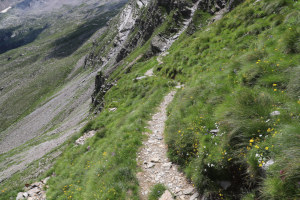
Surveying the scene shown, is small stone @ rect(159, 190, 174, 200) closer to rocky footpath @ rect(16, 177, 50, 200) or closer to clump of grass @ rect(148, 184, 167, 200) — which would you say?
clump of grass @ rect(148, 184, 167, 200)

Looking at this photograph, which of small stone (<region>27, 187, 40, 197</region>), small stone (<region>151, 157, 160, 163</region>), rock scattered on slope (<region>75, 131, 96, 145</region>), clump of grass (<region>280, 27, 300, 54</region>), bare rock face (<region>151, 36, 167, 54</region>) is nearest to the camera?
clump of grass (<region>280, 27, 300, 54</region>)

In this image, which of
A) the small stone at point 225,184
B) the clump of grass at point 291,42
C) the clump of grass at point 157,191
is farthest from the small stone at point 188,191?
the clump of grass at point 291,42

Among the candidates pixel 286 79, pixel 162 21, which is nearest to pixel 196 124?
pixel 286 79

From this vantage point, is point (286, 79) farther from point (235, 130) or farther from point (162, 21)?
point (162, 21)

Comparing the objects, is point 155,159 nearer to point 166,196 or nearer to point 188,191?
point 166,196

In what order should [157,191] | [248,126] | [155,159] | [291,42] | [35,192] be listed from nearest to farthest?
[248,126] < [157,191] < [291,42] < [155,159] < [35,192]

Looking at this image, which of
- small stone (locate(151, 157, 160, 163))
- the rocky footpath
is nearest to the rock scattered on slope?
the rocky footpath

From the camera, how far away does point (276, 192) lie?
423cm

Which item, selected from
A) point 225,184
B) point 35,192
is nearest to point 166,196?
point 225,184

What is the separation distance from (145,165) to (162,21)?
2409 inches

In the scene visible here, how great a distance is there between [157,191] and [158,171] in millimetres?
1298

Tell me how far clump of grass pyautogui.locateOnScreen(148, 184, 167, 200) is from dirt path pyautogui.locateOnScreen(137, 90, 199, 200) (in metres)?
0.26

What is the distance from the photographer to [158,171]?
893 cm

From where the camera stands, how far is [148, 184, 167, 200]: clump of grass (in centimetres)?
754
